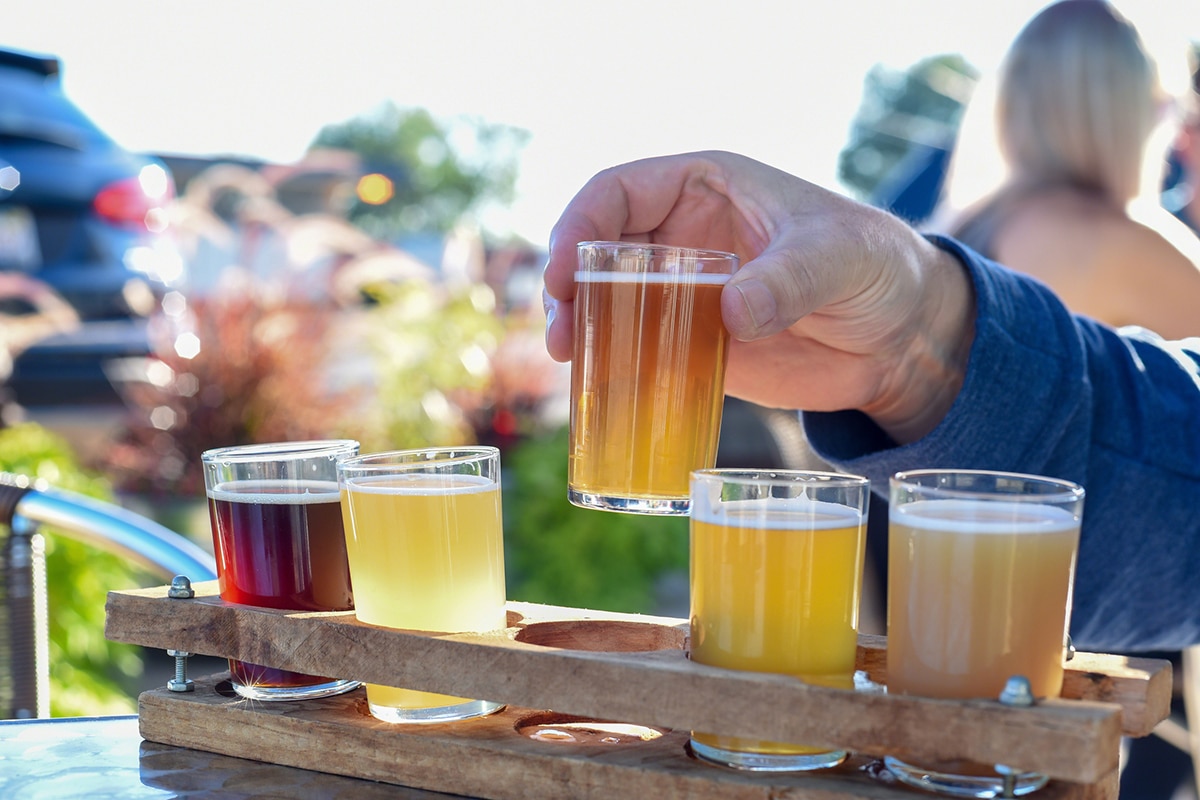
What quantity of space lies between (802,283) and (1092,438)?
772 mm

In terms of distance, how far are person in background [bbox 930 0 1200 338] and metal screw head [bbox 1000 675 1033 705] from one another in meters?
2.44

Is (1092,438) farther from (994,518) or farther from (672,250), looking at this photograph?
(994,518)

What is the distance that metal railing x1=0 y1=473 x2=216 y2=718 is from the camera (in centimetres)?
200

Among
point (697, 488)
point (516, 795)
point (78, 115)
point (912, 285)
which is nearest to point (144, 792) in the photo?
point (516, 795)

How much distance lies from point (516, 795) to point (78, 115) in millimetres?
5697

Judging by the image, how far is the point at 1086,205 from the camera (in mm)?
3295

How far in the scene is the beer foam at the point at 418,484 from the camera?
4.25 ft

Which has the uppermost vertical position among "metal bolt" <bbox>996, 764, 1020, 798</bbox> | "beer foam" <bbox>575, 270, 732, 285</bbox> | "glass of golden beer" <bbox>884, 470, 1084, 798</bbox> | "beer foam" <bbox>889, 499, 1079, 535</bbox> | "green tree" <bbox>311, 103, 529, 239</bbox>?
"green tree" <bbox>311, 103, 529, 239</bbox>

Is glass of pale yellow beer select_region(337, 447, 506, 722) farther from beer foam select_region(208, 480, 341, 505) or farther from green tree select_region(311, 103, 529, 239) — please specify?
green tree select_region(311, 103, 529, 239)

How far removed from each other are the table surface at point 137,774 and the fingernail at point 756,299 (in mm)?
587

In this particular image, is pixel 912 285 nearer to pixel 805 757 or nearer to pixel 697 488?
pixel 697 488

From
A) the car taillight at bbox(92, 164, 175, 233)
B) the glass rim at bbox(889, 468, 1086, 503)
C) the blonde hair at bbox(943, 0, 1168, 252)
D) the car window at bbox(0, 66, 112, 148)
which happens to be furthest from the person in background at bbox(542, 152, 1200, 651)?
the car window at bbox(0, 66, 112, 148)

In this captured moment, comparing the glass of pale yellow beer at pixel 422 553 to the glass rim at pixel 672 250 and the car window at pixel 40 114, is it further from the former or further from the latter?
the car window at pixel 40 114

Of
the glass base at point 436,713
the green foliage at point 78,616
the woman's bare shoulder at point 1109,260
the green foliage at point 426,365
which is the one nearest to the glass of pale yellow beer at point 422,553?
the glass base at point 436,713
